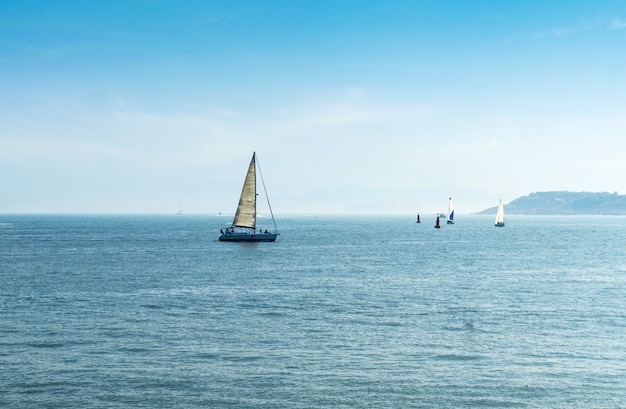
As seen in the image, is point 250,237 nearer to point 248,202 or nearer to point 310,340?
point 248,202

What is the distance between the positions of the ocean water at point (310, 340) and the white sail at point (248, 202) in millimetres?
54960

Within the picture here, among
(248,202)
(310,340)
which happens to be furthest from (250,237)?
(310,340)

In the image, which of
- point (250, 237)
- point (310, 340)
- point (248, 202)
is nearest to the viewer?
point (310, 340)

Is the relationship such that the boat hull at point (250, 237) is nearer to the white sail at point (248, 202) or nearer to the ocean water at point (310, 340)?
the white sail at point (248, 202)

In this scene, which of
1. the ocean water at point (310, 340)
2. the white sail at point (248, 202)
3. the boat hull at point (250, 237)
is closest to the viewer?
the ocean water at point (310, 340)

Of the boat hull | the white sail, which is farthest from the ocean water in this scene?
the boat hull

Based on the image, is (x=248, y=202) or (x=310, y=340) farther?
(x=248, y=202)

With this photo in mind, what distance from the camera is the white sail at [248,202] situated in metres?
143

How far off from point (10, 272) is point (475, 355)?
2814 inches

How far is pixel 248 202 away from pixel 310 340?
100.0 m

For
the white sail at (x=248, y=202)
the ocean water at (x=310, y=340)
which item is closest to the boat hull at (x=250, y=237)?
the white sail at (x=248, y=202)

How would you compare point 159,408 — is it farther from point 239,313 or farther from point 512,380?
point 239,313

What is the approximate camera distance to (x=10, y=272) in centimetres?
8781

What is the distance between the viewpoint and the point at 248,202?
143500 mm
